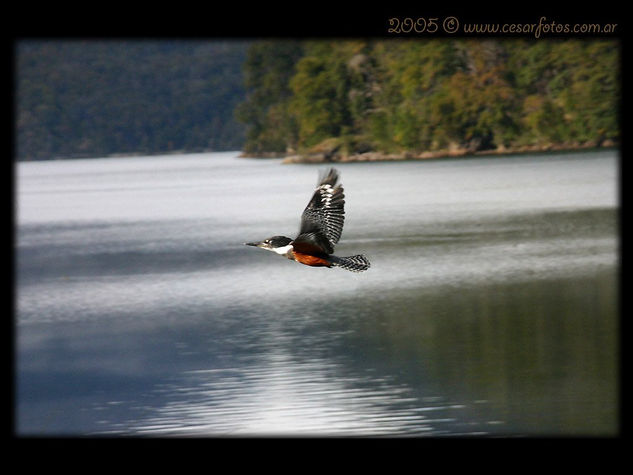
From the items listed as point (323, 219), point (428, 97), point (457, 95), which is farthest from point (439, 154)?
point (323, 219)

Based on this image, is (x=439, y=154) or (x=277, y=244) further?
(x=439, y=154)

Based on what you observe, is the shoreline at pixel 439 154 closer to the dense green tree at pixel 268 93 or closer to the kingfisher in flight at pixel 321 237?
the dense green tree at pixel 268 93

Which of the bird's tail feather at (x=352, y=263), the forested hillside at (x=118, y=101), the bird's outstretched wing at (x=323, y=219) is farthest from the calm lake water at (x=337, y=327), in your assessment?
the forested hillside at (x=118, y=101)

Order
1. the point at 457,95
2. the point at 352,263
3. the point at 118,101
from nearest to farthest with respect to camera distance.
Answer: the point at 352,263 < the point at 457,95 < the point at 118,101

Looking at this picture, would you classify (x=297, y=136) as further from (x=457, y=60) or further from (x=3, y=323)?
(x=3, y=323)

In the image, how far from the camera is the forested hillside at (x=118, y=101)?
100m

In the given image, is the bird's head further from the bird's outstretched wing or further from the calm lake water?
the calm lake water

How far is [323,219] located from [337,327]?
34.2 feet

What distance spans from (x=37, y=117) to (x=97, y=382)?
87042mm

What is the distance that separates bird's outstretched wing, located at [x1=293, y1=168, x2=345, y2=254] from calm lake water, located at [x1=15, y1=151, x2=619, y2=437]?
547 cm

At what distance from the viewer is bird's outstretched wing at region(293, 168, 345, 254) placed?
195 inches

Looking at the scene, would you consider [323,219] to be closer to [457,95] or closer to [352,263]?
[352,263]

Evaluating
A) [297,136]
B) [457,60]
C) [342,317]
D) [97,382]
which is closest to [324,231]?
[97,382]

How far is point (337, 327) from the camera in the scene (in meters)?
15.5
